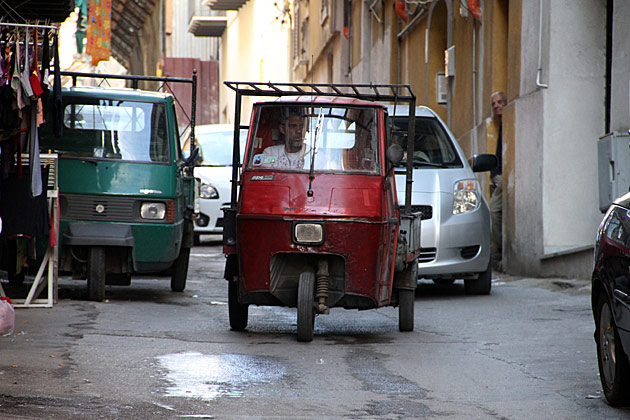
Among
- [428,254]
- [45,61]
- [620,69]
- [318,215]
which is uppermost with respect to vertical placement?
[620,69]

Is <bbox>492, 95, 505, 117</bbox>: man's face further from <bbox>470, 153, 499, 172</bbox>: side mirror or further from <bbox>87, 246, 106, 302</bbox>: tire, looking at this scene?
<bbox>87, 246, 106, 302</bbox>: tire

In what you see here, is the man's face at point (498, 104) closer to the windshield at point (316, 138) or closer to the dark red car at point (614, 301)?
the windshield at point (316, 138)

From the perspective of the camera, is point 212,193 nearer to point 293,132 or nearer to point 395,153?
point 293,132

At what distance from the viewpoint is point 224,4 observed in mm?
59781

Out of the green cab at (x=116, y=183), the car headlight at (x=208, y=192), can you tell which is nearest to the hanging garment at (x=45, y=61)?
the green cab at (x=116, y=183)

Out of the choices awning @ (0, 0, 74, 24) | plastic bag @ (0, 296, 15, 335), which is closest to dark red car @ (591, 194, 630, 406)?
plastic bag @ (0, 296, 15, 335)

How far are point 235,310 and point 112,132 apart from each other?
330 cm

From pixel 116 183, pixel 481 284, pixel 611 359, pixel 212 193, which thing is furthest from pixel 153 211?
pixel 212 193

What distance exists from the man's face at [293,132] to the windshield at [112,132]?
9.37ft

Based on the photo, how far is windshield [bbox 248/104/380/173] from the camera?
31.2 ft

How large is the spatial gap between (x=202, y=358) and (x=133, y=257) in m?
3.71

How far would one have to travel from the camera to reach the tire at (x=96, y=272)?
1133 cm

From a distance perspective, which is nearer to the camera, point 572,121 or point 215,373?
point 215,373

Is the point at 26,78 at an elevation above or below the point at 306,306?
above
